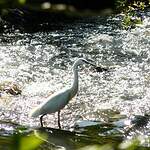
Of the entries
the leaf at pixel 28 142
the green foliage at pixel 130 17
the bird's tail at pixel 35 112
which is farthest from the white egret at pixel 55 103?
the leaf at pixel 28 142

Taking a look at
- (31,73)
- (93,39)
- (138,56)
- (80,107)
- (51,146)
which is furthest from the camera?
(93,39)

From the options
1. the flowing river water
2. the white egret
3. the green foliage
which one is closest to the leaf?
the green foliage

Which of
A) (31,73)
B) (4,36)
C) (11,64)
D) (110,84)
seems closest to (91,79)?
(110,84)

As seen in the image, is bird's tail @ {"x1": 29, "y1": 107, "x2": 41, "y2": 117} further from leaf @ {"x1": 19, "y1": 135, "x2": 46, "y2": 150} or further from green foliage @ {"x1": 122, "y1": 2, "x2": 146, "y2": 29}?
leaf @ {"x1": 19, "y1": 135, "x2": 46, "y2": 150}

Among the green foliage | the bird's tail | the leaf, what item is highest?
the green foliage

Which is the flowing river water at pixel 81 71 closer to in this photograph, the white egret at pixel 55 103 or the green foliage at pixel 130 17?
the white egret at pixel 55 103

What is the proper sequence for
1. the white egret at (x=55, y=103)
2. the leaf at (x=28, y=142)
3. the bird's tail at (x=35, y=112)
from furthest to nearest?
the white egret at (x=55, y=103), the bird's tail at (x=35, y=112), the leaf at (x=28, y=142)

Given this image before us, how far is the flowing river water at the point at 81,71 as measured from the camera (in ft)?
30.6

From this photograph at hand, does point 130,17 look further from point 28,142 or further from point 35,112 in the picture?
point 28,142

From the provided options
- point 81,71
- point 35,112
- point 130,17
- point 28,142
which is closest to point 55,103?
point 35,112

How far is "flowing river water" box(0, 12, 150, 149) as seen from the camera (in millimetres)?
9320

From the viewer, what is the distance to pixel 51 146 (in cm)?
773

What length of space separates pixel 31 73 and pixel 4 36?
508 centimetres

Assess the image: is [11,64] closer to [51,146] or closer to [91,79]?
[91,79]
